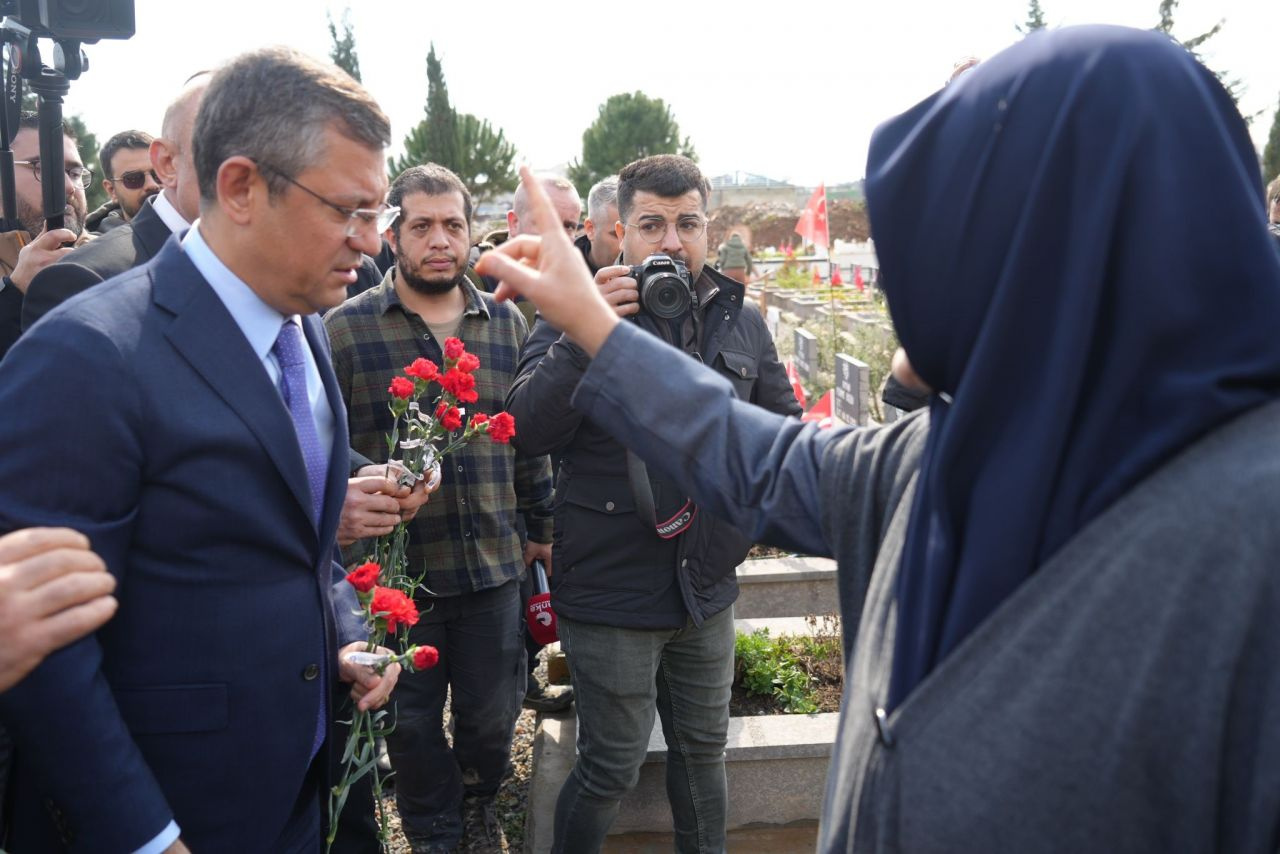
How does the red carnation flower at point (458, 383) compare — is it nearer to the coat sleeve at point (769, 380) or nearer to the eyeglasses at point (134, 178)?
the coat sleeve at point (769, 380)

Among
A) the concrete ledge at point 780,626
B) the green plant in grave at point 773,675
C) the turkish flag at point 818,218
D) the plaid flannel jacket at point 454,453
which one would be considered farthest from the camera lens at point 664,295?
the turkish flag at point 818,218

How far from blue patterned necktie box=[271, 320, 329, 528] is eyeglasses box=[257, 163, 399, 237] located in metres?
0.27

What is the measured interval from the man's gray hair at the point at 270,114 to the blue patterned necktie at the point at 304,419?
33 cm

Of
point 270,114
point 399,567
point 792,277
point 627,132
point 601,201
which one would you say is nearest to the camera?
point 270,114

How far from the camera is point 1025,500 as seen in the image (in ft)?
3.85

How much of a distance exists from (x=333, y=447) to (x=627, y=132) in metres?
64.7

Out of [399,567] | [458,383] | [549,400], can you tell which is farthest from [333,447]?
Result: [549,400]

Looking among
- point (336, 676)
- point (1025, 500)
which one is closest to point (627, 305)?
point (336, 676)

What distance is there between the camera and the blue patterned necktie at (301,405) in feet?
6.69

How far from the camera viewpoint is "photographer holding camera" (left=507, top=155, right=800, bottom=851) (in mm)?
3137

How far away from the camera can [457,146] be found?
49.7 metres

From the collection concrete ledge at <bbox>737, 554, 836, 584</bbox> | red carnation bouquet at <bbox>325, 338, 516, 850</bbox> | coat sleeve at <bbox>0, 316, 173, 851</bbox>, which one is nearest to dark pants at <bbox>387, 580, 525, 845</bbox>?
red carnation bouquet at <bbox>325, 338, 516, 850</bbox>

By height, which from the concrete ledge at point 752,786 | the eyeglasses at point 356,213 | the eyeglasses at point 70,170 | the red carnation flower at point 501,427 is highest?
the eyeglasses at point 70,170

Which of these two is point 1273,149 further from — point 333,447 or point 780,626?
point 333,447
